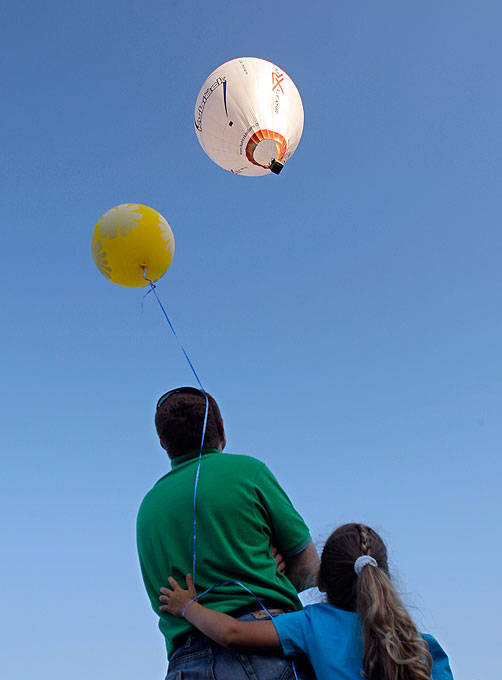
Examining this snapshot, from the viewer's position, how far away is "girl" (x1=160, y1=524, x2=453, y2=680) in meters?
2.26

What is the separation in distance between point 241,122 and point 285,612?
5.75 m

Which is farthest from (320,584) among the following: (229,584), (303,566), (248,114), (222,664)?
(248,114)

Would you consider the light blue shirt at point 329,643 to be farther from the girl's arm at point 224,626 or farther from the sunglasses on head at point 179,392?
the sunglasses on head at point 179,392

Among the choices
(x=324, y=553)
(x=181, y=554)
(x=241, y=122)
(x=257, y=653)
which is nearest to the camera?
(x=257, y=653)

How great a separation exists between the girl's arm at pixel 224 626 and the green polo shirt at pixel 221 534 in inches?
A: 2.7

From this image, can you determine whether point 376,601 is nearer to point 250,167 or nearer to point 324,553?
point 324,553

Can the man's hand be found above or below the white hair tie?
above

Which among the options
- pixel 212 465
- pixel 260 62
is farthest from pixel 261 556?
pixel 260 62

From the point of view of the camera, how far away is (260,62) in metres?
7.19

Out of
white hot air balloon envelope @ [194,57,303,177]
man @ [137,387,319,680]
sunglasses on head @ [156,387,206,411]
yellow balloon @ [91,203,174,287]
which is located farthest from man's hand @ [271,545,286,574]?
white hot air balloon envelope @ [194,57,303,177]

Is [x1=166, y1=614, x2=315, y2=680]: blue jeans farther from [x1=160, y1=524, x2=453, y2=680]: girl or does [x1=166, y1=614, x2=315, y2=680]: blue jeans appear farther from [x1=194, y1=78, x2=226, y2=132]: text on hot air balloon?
[x1=194, y1=78, x2=226, y2=132]: text on hot air balloon

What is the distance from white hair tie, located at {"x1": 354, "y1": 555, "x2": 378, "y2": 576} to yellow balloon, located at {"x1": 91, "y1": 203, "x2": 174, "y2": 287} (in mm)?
3115

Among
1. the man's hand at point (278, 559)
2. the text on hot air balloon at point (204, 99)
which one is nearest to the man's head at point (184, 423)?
the man's hand at point (278, 559)

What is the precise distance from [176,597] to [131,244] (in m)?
3.06
